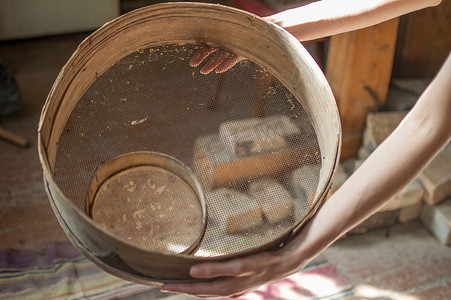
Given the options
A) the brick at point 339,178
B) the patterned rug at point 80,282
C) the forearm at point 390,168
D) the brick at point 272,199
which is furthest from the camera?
the brick at point 339,178

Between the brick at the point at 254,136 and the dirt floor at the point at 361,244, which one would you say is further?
the dirt floor at the point at 361,244

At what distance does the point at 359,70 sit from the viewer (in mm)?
2133

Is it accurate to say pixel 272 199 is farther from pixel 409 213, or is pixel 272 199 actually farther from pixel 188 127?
pixel 409 213

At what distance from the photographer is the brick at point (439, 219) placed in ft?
6.68

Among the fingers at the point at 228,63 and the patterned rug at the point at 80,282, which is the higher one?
the fingers at the point at 228,63

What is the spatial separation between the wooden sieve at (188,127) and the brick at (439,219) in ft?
Answer: 3.60

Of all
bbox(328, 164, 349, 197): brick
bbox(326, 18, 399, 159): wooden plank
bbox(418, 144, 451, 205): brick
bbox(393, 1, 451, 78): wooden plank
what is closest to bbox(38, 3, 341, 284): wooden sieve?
bbox(328, 164, 349, 197): brick

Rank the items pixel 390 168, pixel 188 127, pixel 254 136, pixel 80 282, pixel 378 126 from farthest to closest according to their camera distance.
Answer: pixel 378 126 → pixel 80 282 → pixel 254 136 → pixel 188 127 → pixel 390 168

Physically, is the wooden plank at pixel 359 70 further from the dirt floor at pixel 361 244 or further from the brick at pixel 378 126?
the dirt floor at pixel 361 244

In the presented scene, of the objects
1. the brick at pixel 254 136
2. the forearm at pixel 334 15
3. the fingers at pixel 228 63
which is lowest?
the brick at pixel 254 136

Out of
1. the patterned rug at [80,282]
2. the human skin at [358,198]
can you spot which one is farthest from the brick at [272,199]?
the patterned rug at [80,282]

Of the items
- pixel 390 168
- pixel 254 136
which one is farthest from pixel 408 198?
pixel 390 168

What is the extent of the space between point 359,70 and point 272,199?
1167 millimetres

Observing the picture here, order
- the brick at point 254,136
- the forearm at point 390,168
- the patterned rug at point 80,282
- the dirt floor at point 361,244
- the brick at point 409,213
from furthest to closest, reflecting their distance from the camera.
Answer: the brick at point 409,213 → the dirt floor at point 361,244 → the patterned rug at point 80,282 → the brick at point 254,136 → the forearm at point 390,168
